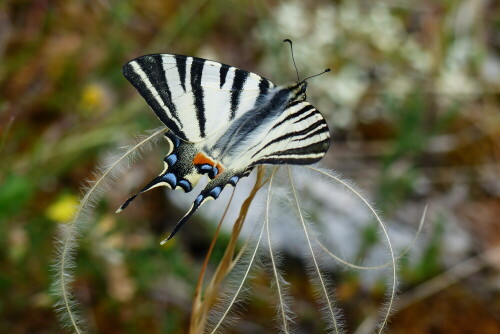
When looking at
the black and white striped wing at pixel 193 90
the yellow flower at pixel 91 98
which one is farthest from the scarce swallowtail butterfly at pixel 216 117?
the yellow flower at pixel 91 98

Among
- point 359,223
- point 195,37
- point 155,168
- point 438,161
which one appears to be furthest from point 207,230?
point 438,161

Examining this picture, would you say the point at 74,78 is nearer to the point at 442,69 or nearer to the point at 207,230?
the point at 207,230

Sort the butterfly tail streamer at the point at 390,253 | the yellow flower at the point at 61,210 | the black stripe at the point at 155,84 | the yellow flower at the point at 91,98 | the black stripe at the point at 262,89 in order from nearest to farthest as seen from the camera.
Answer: the butterfly tail streamer at the point at 390,253, the black stripe at the point at 155,84, the black stripe at the point at 262,89, the yellow flower at the point at 61,210, the yellow flower at the point at 91,98

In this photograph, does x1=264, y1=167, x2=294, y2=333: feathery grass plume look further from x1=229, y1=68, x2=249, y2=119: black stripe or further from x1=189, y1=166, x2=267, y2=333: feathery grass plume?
x1=229, y1=68, x2=249, y2=119: black stripe

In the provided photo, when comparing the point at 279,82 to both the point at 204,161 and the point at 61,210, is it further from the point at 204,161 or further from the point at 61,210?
the point at 204,161

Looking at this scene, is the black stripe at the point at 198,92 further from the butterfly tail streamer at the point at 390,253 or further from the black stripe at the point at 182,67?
the butterfly tail streamer at the point at 390,253

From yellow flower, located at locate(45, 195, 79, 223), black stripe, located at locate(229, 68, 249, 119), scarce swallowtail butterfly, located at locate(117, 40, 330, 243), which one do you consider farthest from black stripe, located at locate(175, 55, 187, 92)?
yellow flower, located at locate(45, 195, 79, 223)

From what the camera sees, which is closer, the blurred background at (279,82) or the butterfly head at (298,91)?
the butterfly head at (298,91)

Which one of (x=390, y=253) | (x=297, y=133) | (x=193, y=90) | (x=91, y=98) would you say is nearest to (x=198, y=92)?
(x=193, y=90)
